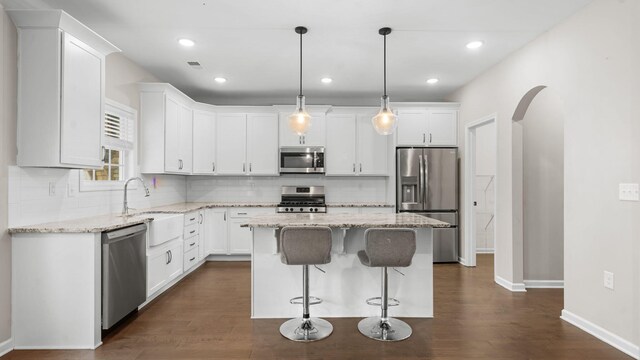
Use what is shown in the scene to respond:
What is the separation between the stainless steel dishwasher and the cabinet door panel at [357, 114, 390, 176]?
343 cm

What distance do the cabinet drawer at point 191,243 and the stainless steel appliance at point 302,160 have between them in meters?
1.65

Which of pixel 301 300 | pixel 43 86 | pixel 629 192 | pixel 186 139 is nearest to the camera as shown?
pixel 629 192

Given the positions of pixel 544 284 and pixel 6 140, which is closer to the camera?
pixel 6 140

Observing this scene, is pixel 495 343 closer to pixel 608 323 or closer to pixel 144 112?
pixel 608 323

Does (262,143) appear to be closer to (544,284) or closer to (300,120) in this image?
(300,120)

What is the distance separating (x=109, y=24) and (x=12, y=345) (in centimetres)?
278

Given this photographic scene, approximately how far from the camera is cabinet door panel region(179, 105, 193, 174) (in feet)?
16.0

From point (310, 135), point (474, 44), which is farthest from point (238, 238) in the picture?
point (474, 44)

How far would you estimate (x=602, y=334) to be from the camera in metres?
2.69

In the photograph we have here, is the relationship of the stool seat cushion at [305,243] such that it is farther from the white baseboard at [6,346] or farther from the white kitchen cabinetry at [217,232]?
the white kitchen cabinetry at [217,232]

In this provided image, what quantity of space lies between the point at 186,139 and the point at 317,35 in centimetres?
266

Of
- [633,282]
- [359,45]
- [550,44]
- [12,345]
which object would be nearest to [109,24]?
[359,45]

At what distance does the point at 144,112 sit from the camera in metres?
4.34

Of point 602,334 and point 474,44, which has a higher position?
point 474,44
